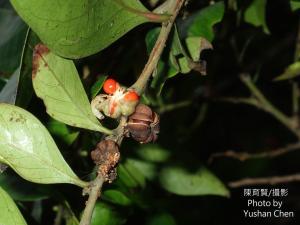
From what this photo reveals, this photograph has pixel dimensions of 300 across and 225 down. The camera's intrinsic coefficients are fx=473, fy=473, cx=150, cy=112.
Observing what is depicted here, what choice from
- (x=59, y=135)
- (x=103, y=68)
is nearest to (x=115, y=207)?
(x=59, y=135)

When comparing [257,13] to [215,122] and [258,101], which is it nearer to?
[258,101]

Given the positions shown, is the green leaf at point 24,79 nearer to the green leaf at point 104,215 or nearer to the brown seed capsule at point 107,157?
the brown seed capsule at point 107,157

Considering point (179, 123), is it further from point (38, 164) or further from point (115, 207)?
point (38, 164)

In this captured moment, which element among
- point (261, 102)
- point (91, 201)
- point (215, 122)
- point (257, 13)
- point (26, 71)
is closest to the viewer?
point (91, 201)

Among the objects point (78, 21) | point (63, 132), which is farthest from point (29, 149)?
point (63, 132)

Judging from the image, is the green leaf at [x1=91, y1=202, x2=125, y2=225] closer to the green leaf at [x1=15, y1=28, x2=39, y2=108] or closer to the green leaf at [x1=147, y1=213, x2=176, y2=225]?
the green leaf at [x1=147, y1=213, x2=176, y2=225]
